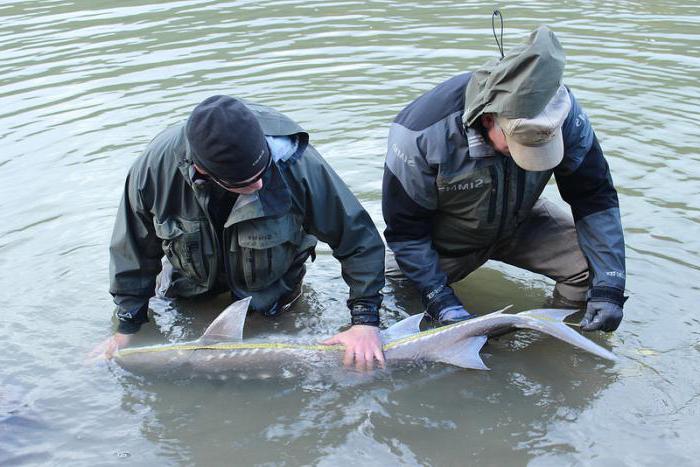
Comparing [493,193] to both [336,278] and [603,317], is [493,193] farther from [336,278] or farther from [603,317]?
[336,278]

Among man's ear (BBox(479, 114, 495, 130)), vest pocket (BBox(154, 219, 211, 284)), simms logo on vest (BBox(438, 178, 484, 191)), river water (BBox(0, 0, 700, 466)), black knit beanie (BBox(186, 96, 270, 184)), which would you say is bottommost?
river water (BBox(0, 0, 700, 466))

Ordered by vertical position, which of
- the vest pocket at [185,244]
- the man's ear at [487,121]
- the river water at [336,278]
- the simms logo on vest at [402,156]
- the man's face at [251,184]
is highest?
the man's ear at [487,121]

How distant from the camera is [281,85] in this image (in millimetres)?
9867

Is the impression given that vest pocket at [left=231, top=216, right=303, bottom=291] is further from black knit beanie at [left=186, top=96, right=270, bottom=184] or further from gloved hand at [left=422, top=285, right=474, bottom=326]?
gloved hand at [left=422, top=285, right=474, bottom=326]

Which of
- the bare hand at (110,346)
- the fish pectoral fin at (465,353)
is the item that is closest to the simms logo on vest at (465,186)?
the fish pectoral fin at (465,353)

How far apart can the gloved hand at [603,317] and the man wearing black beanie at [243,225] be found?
4.00 ft

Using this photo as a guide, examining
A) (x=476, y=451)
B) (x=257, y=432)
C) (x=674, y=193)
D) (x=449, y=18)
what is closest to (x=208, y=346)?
(x=257, y=432)

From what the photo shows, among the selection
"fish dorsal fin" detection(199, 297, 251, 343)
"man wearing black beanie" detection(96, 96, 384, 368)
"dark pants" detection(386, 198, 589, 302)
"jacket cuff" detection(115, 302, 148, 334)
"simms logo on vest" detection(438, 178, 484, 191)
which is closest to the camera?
"man wearing black beanie" detection(96, 96, 384, 368)

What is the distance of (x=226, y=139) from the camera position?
3.85 meters

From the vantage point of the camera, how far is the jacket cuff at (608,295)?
4.75 m

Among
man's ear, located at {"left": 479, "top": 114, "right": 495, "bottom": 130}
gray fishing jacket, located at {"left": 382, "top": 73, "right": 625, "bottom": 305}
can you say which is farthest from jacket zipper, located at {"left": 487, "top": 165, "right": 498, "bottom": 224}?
man's ear, located at {"left": 479, "top": 114, "right": 495, "bottom": 130}

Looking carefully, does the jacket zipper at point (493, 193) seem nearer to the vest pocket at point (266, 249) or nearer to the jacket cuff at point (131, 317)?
the vest pocket at point (266, 249)

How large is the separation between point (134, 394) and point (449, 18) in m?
9.13

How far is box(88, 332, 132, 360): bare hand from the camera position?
4.91m
